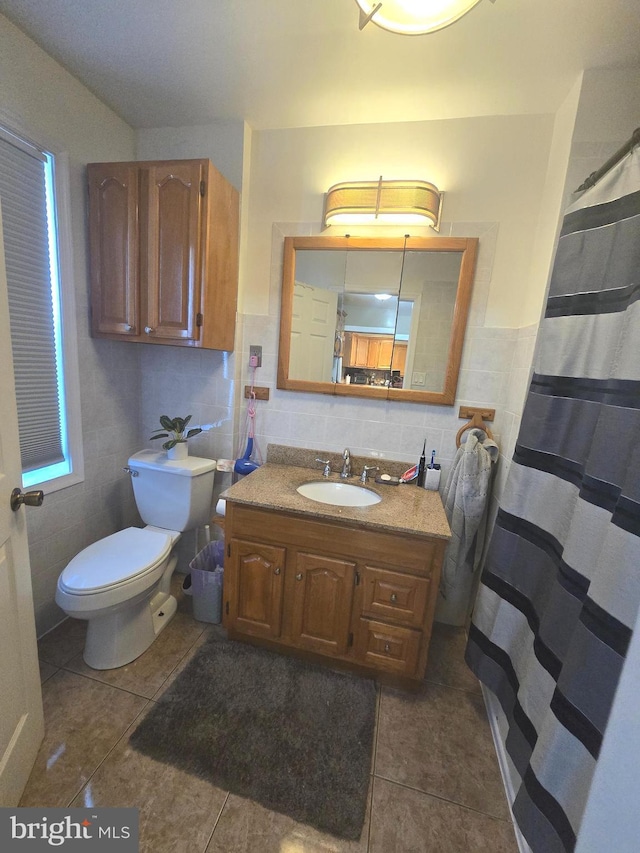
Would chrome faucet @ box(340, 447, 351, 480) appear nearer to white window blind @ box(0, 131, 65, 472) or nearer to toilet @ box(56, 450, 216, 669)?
toilet @ box(56, 450, 216, 669)

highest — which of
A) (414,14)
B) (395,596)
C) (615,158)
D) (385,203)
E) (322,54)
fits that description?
(322,54)

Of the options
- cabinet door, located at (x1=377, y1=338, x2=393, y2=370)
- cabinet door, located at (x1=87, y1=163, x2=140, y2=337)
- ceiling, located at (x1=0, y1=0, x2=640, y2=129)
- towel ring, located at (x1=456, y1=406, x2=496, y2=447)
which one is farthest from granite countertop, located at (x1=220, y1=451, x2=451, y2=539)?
ceiling, located at (x1=0, y1=0, x2=640, y2=129)

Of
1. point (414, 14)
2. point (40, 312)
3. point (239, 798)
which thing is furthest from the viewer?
point (40, 312)

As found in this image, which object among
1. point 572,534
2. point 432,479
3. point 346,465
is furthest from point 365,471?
point 572,534

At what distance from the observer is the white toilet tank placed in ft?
5.76

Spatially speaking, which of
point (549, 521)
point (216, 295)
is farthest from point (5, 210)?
point (549, 521)

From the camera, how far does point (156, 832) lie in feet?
3.23

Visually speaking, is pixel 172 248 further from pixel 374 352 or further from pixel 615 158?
pixel 615 158

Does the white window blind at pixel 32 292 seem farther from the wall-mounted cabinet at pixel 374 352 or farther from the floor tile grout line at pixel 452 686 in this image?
the floor tile grout line at pixel 452 686

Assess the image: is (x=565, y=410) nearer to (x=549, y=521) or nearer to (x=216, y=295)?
(x=549, y=521)

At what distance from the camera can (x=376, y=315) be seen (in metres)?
1.71

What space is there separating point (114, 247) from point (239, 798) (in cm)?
222

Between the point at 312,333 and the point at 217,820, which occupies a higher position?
the point at 312,333

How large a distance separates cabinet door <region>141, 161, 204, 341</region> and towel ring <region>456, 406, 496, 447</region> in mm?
1351
